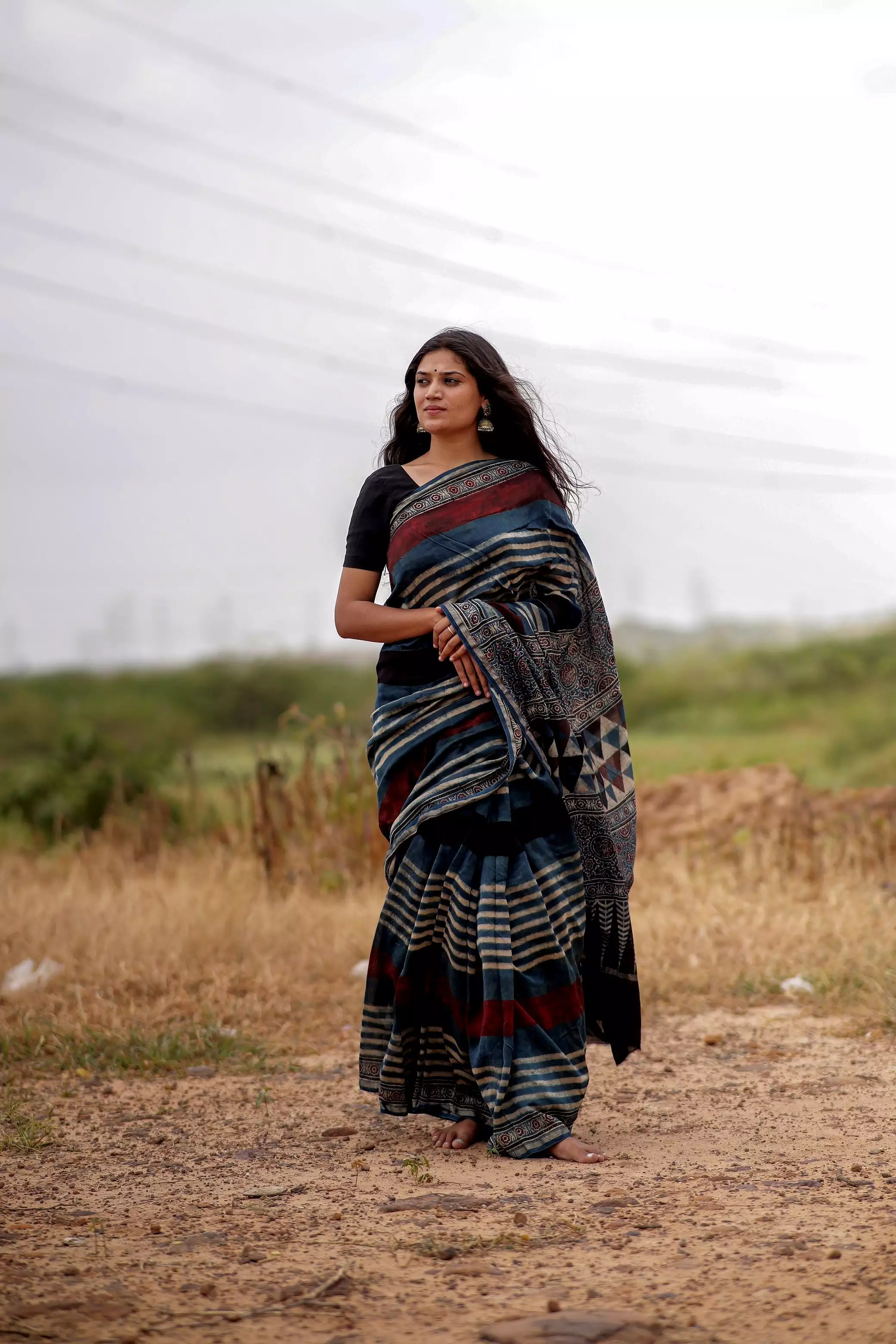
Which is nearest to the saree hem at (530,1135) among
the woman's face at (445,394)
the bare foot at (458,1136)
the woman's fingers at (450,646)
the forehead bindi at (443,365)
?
the bare foot at (458,1136)

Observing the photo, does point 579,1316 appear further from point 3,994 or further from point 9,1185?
point 3,994

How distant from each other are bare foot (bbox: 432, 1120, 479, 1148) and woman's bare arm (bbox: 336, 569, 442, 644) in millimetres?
1350

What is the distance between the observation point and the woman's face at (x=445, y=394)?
378 cm

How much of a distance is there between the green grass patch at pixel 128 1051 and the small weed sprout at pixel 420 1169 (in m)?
1.24

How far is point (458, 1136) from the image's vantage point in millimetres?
3533

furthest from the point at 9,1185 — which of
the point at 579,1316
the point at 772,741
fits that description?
the point at 772,741

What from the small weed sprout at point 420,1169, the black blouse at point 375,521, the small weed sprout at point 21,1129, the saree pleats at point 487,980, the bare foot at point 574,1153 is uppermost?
the black blouse at point 375,521

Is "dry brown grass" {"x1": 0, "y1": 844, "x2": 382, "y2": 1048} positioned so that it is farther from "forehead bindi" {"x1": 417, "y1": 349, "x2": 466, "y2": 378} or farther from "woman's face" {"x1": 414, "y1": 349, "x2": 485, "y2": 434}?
"forehead bindi" {"x1": 417, "y1": 349, "x2": 466, "y2": 378}

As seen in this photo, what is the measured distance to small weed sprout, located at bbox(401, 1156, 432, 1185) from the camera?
320cm

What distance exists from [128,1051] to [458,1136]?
62.9 inches

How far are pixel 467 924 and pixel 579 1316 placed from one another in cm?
133

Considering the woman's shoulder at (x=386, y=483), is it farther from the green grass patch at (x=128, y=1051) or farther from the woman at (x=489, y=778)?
the green grass patch at (x=128, y=1051)

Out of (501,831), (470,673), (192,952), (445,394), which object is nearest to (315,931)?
(192,952)

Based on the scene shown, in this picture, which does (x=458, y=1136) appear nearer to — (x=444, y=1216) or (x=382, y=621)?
(x=444, y=1216)
